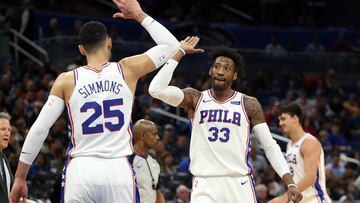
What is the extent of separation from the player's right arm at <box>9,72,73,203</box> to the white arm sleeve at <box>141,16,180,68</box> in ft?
2.42

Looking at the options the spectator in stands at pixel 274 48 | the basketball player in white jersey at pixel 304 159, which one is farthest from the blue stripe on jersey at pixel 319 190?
the spectator in stands at pixel 274 48

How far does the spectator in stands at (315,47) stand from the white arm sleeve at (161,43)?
61.0 ft

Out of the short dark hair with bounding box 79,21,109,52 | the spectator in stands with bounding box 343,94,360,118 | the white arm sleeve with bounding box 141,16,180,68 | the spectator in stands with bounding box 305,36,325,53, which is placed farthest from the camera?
the spectator in stands with bounding box 305,36,325,53

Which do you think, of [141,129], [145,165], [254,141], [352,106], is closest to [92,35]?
[141,129]

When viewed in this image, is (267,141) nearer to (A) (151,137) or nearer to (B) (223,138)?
(B) (223,138)

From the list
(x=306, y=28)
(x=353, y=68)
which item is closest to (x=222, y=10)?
(x=306, y=28)

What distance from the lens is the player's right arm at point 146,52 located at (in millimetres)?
6852

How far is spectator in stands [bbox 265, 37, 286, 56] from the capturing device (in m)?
22.8

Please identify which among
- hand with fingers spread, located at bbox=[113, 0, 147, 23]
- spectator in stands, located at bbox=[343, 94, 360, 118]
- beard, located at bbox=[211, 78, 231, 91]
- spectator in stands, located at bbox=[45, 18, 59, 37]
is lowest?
beard, located at bbox=[211, 78, 231, 91]

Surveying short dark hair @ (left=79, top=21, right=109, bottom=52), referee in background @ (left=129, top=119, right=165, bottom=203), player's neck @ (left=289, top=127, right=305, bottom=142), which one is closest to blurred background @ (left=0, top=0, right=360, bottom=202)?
referee in background @ (left=129, top=119, right=165, bottom=203)

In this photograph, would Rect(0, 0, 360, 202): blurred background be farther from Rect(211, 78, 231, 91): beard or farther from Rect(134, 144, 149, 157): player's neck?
Rect(211, 78, 231, 91): beard

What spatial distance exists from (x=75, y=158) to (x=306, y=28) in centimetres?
2141

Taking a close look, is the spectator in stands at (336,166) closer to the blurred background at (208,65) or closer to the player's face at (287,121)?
the blurred background at (208,65)

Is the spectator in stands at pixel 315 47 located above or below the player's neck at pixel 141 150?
above
